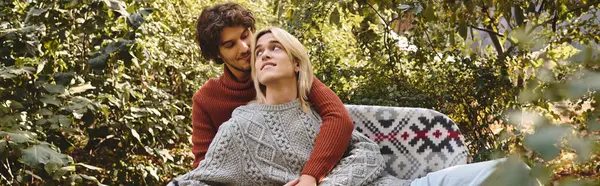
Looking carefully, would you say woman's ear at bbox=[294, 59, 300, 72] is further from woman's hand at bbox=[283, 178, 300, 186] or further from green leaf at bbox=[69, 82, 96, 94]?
green leaf at bbox=[69, 82, 96, 94]

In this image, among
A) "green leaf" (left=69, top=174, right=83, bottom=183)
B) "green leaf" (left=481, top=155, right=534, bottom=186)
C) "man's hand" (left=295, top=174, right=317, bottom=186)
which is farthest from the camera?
"green leaf" (left=69, top=174, right=83, bottom=183)

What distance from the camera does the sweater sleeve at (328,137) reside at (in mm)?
1848

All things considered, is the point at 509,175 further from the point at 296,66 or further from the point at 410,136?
the point at 410,136

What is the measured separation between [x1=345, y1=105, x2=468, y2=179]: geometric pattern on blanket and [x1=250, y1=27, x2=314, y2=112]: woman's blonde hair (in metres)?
0.26

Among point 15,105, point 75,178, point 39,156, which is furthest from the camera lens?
point 75,178

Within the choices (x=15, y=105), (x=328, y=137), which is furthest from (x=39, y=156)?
(x=328, y=137)

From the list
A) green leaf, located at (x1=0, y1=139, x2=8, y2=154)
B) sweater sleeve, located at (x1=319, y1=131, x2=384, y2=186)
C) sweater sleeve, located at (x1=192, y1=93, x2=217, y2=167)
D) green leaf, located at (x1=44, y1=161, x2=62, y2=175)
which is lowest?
green leaf, located at (x1=44, y1=161, x2=62, y2=175)

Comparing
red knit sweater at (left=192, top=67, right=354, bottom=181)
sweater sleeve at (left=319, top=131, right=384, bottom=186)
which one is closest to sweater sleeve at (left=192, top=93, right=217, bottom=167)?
red knit sweater at (left=192, top=67, right=354, bottom=181)

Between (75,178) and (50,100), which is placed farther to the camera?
(75,178)

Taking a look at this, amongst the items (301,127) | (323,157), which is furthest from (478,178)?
(301,127)

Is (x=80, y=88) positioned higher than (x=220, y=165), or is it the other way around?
(x=220, y=165)

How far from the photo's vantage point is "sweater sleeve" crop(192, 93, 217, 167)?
2149 mm

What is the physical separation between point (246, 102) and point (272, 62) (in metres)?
0.29

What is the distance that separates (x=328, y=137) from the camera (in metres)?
1.89
